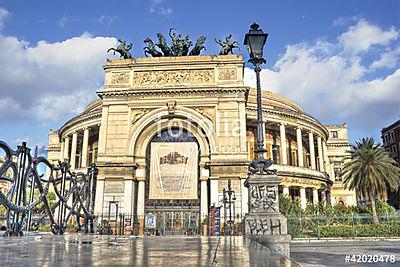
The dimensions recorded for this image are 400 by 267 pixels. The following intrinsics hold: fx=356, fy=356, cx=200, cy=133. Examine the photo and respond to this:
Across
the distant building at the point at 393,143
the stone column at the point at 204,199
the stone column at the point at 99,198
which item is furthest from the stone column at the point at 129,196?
the distant building at the point at 393,143

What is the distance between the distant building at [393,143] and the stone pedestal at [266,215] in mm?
53471

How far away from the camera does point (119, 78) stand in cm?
3384

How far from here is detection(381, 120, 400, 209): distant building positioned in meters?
57.6

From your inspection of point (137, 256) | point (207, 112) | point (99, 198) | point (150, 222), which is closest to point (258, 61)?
point (137, 256)

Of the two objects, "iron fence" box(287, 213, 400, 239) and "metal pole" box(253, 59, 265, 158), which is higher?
"metal pole" box(253, 59, 265, 158)

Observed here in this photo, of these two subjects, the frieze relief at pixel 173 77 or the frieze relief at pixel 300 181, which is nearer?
the frieze relief at pixel 173 77

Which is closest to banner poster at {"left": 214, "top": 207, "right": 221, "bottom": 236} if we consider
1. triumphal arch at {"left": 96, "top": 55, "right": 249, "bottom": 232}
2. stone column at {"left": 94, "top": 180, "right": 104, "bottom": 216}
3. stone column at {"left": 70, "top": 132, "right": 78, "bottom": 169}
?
triumphal arch at {"left": 96, "top": 55, "right": 249, "bottom": 232}

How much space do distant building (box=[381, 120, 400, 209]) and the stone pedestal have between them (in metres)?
53.5

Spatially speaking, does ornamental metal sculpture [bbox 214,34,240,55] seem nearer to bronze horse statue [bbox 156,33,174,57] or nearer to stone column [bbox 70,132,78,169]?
bronze horse statue [bbox 156,33,174,57]

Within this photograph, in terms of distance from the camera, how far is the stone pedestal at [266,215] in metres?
9.43

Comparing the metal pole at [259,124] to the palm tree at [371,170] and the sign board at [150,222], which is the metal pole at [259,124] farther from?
the palm tree at [371,170]

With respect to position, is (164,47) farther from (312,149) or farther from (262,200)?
(262,200)

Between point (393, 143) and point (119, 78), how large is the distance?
4857 centimetres

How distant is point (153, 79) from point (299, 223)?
1804cm
